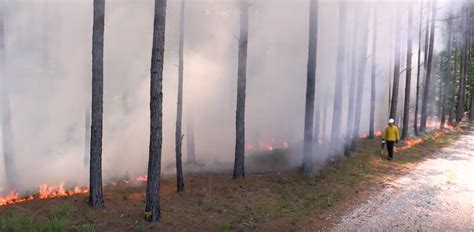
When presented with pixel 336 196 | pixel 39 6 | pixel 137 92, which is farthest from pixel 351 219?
pixel 39 6

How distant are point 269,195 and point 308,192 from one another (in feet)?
4.44

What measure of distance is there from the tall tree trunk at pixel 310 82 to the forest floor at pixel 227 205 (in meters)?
0.63

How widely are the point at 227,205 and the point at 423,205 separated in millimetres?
5316

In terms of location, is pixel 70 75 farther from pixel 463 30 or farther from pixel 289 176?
pixel 463 30

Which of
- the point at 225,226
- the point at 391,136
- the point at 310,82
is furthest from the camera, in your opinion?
the point at 391,136

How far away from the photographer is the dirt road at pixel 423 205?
9.34 meters

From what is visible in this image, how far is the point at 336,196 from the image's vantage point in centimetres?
1188

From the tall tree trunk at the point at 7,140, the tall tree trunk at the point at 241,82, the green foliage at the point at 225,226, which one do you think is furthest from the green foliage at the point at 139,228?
the tall tree trunk at the point at 7,140

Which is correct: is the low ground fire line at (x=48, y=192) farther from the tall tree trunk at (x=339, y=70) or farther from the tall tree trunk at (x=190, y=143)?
the tall tree trunk at (x=339, y=70)

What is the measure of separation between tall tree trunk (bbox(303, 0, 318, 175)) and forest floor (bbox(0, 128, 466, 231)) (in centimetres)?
63

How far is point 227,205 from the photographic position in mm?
10523

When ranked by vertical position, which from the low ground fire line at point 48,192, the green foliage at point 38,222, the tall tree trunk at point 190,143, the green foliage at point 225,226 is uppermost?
the tall tree trunk at point 190,143

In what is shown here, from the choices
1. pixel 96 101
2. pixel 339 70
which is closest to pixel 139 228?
pixel 96 101

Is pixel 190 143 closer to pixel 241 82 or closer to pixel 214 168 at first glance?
pixel 214 168
